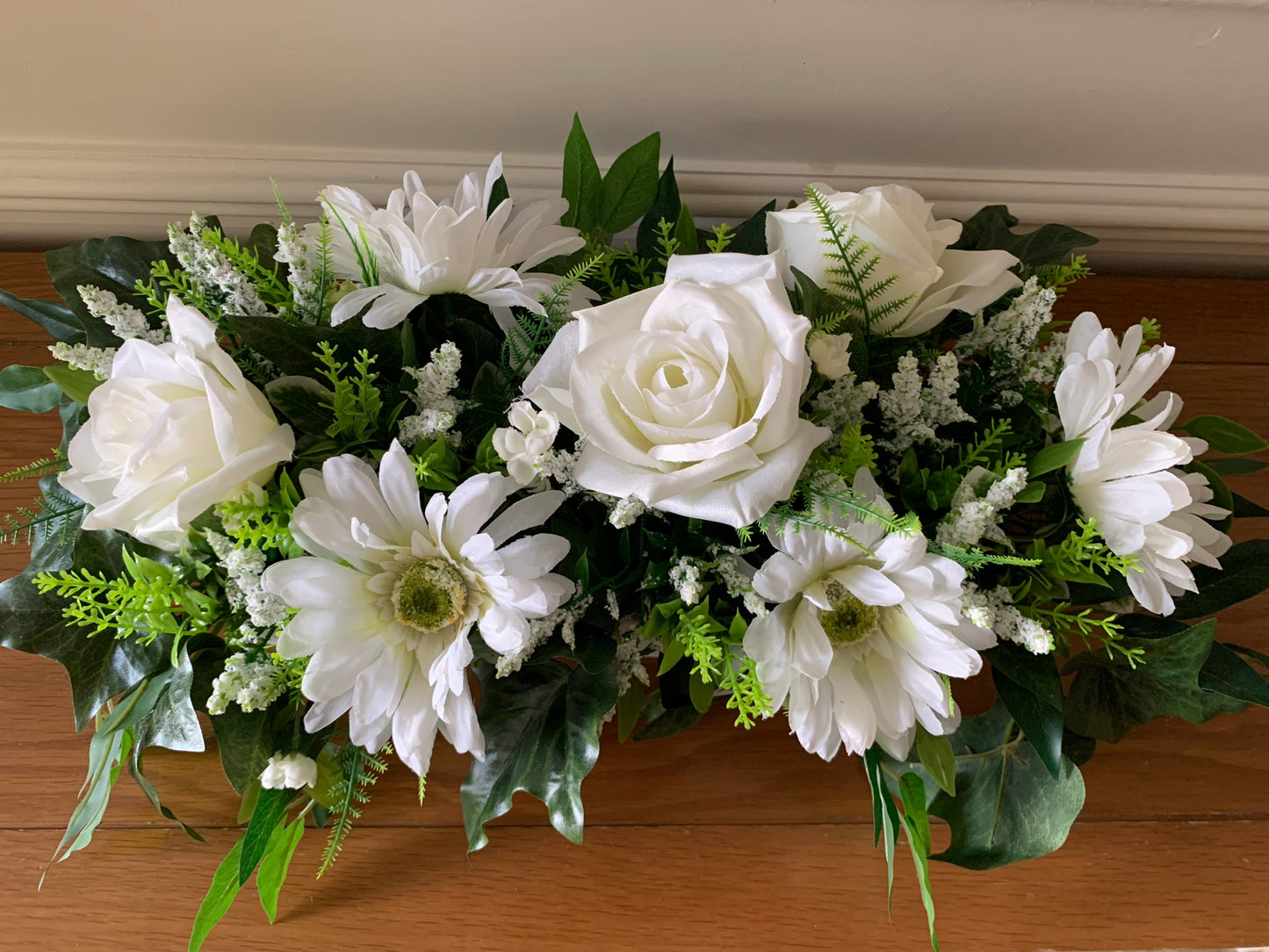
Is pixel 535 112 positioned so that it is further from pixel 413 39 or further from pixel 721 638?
pixel 721 638

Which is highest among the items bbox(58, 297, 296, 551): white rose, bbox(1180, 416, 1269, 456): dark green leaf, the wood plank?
bbox(58, 297, 296, 551): white rose

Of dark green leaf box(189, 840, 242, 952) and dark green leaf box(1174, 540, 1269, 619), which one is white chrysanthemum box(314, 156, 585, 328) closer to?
dark green leaf box(189, 840, 242, 952)

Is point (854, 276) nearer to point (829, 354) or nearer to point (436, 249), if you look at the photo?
point (829, 354)

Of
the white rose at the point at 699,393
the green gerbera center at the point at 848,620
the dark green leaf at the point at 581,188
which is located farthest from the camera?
the dark green leaf at the point at 581,188

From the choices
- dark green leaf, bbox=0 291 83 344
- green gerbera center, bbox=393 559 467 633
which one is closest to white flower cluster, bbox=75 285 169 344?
dark green leaf, bbox=0 291 83 344

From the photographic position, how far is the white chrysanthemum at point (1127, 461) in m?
0.48

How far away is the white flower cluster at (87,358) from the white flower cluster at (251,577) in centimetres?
12

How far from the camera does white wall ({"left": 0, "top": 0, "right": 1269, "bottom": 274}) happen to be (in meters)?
0.65

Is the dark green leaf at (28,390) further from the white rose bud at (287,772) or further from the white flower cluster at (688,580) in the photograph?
the white flower cluster at (688,580)

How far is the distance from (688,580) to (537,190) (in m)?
0.42

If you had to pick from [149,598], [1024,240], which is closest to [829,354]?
[1024,240]

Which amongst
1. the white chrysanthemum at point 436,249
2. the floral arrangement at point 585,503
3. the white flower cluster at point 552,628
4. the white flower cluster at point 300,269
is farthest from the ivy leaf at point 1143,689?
the white flower cluster at point 300,269

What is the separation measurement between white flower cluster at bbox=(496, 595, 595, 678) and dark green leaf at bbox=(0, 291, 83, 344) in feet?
1.26

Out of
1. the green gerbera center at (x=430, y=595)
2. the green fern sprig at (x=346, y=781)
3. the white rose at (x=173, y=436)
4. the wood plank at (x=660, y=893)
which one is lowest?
the wood plank at (x=660, y=893)
